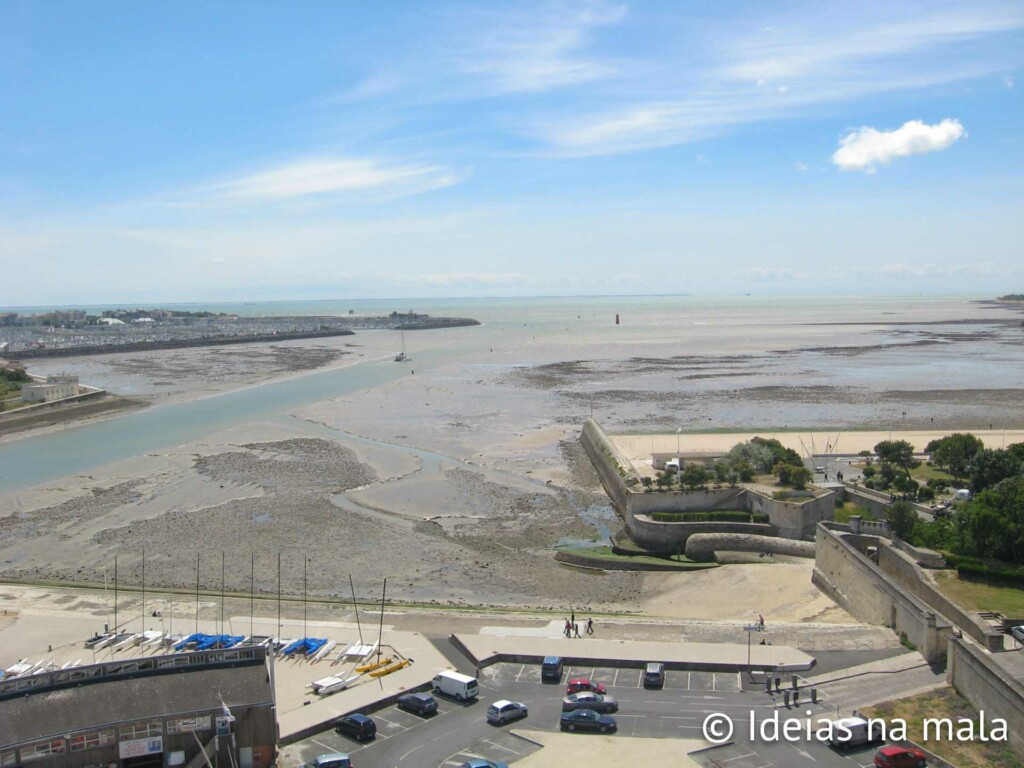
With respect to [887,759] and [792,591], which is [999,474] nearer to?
[792,591]

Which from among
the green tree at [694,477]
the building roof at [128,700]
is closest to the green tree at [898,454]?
the green tree at [694,477]

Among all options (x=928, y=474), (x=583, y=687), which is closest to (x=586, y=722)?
(x=583, y=687)

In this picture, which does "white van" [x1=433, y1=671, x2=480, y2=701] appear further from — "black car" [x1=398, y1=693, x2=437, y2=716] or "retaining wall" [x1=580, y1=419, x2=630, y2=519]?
"retaining wall" [x1=580, y1=419, x2=630, y2=519]

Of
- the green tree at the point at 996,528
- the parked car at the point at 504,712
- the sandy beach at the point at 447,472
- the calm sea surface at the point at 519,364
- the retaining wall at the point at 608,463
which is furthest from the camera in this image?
the calm sea surface at the point at 519,364

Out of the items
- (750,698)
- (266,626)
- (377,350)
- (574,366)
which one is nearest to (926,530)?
(750,698)

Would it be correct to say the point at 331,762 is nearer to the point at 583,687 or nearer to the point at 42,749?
the point at 42,749

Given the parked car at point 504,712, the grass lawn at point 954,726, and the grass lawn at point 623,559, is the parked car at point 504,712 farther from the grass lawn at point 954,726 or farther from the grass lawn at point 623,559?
the grass lawn at point 623,559
